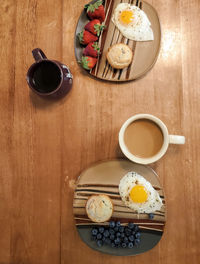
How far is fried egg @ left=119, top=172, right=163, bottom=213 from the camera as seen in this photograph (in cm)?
85

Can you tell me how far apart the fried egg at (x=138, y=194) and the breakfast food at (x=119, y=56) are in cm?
45

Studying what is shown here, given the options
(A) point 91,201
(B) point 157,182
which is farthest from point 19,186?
(B) point 157,182

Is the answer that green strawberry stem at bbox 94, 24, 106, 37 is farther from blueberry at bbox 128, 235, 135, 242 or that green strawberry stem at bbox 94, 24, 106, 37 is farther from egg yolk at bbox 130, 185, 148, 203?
blueberry at bbox 128, 235, 135, 242

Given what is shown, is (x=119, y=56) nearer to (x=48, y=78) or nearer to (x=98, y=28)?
(x=98, y=28)

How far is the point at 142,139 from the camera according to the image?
2.77ft

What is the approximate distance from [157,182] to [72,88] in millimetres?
531

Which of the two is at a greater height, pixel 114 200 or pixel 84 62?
pixel 84 62

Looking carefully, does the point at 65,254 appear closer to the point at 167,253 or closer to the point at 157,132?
the point at 167,253

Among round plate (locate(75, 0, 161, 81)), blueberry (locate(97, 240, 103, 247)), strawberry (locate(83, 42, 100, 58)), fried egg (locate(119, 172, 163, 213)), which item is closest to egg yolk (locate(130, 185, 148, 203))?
fried egg (locate(119, 172, 163, 213))

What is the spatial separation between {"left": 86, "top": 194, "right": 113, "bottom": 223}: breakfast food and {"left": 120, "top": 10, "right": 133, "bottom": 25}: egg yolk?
2.41ft

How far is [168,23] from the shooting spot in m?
0.93

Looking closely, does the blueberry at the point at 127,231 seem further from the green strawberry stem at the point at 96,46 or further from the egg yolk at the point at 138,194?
the green strawberry stem at the point at 96,46

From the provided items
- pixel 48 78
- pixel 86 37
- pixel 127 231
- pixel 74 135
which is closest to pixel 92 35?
pixel 86 37

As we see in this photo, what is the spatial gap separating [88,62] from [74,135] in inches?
12.3
